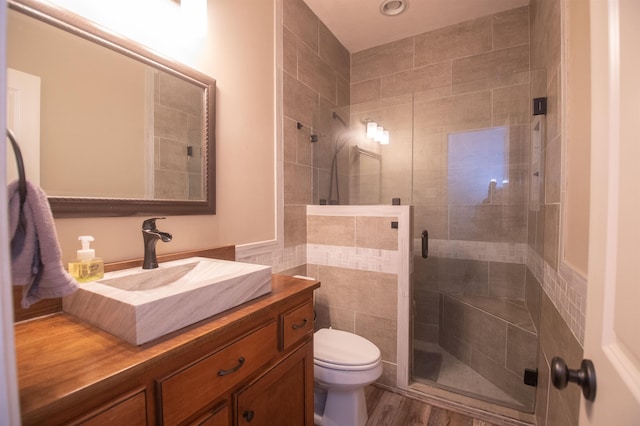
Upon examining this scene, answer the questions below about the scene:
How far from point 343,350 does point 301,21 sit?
7.61 feet

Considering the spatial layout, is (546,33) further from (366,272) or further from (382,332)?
(382,332)

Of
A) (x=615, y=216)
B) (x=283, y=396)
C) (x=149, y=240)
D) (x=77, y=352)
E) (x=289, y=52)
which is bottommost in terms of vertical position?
(x=283, y=396)

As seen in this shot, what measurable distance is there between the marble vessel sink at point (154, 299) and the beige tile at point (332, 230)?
1.02 metres

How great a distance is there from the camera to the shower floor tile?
69.8 inches

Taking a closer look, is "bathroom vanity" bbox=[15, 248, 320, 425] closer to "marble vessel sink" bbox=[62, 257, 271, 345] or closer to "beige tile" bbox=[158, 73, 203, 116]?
"marble vessel sink" bbox=[62, 257, 271, 345]

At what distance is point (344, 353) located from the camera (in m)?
1.54

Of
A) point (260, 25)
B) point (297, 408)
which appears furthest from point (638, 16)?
point (260, 25)

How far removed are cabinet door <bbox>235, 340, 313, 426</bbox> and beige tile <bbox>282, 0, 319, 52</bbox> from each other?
2.09 metres

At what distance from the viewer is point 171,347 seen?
0.66 meters

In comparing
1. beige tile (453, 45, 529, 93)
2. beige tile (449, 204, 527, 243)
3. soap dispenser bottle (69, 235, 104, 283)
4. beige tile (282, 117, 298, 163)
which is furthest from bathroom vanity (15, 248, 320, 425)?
beige tile (453, 45, 529, 93)

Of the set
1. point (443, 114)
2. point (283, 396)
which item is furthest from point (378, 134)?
point (283, 396)

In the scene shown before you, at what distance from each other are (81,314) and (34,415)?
1.36ft

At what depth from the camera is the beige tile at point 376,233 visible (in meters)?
1.84

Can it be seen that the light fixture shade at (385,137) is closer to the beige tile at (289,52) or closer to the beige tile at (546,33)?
the beige tile at (289,52)
